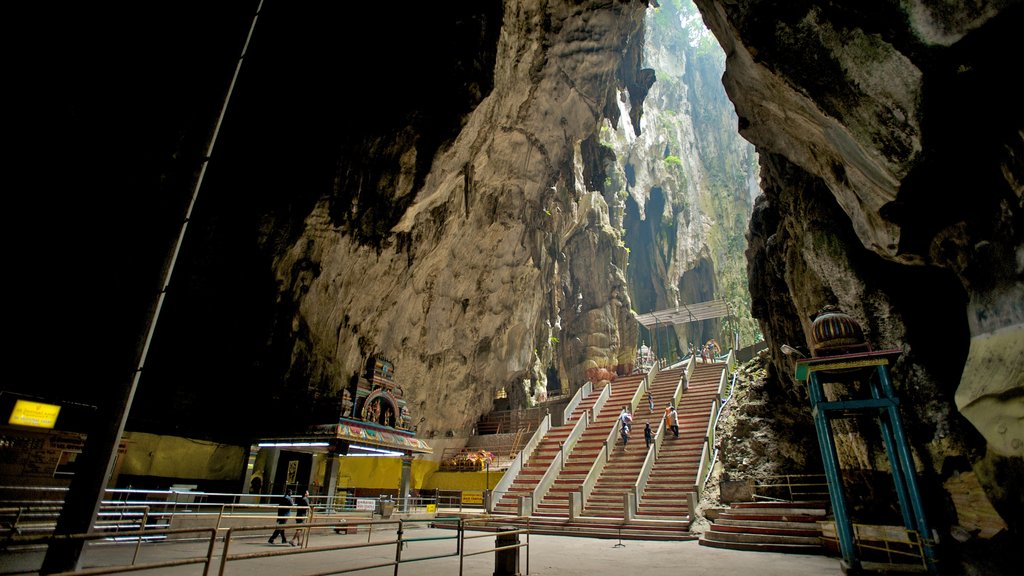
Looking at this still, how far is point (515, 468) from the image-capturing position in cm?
1805

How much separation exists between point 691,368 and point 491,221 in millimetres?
13237

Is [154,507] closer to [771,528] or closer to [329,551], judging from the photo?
[329,551]

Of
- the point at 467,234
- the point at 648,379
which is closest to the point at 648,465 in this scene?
the point at 648,379

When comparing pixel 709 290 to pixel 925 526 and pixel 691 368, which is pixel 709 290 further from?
pixel 925 526

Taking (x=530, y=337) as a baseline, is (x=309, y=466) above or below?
below

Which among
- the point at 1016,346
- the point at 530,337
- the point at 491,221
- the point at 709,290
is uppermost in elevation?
the point at 709,290

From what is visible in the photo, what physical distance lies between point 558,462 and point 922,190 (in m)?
14.1

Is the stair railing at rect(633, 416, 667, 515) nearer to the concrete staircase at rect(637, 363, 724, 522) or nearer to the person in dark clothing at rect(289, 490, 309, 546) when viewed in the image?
the concrete staircase at rect(637, 363, 724, 522)

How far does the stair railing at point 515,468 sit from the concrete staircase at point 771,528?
24.1 ft

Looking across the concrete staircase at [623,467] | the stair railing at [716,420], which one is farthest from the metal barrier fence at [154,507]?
the stair railing at [716,420]

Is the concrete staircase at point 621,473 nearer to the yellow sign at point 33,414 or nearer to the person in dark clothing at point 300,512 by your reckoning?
the person in dark clothing at point 300,512

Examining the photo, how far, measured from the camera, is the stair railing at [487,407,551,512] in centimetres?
1637

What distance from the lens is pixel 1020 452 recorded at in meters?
4.87

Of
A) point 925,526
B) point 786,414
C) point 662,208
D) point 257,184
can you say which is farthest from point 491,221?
point 662,208
